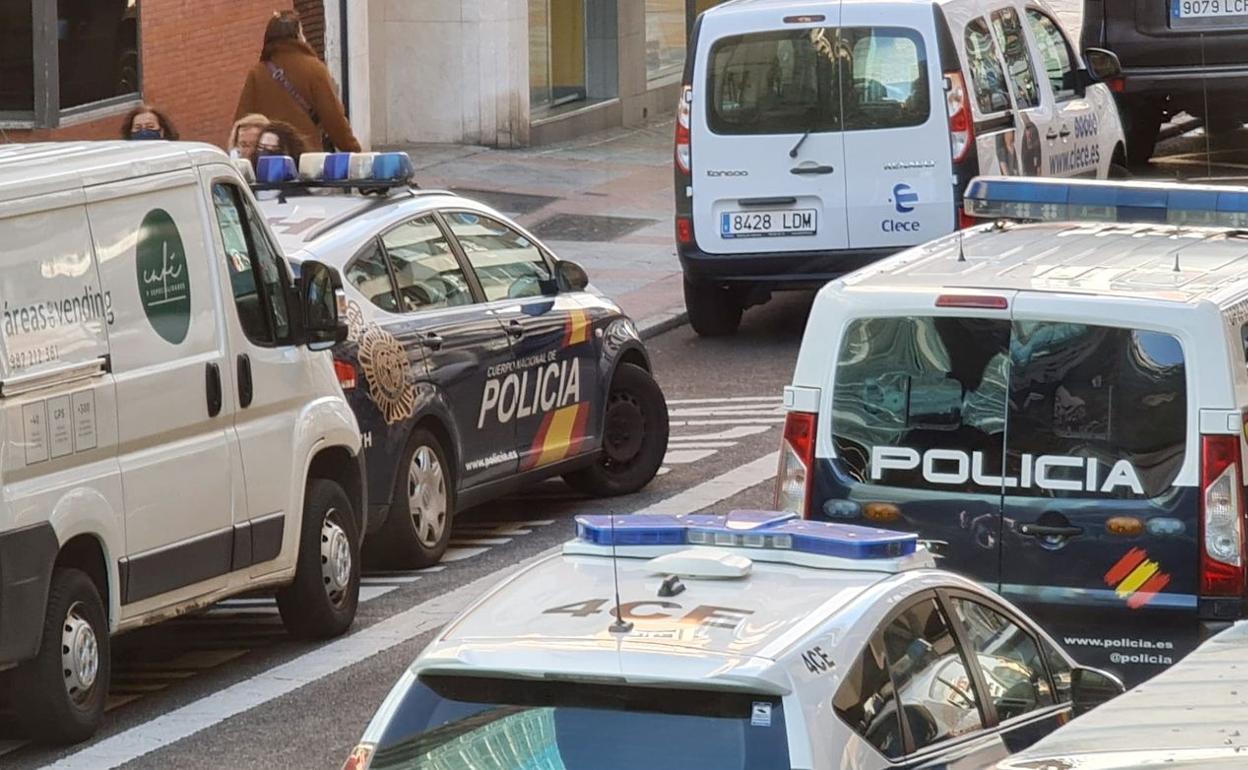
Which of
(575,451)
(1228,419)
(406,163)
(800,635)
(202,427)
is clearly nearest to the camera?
(800,635)

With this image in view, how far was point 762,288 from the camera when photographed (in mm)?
17609

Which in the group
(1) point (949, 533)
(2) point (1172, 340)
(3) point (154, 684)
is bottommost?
(3) point (154, 684)

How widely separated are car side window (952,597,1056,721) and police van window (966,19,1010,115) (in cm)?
1028

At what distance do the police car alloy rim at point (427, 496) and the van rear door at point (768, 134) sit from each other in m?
5.41

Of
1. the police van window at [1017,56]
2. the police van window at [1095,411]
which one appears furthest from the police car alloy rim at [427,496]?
the police van window at [1017,56]

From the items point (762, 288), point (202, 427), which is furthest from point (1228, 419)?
point (762, 288)

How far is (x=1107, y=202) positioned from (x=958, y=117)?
6.50m

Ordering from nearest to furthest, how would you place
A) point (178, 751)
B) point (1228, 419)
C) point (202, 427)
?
point (1228, 419) → point (178, 751) → point (202, 427)

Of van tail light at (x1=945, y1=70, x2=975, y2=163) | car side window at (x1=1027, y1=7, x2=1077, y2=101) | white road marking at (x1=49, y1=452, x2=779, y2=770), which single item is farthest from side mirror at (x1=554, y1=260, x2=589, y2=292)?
car side window at (x1=1027, y1=7, x2=1077, y2=101)

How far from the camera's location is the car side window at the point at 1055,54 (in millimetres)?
18000

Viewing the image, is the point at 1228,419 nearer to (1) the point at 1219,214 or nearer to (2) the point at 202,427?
(1) the point at 1219,214

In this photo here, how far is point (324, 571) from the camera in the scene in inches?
412

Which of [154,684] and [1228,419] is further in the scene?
[154,684]

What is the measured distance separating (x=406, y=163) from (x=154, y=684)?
120 inches
